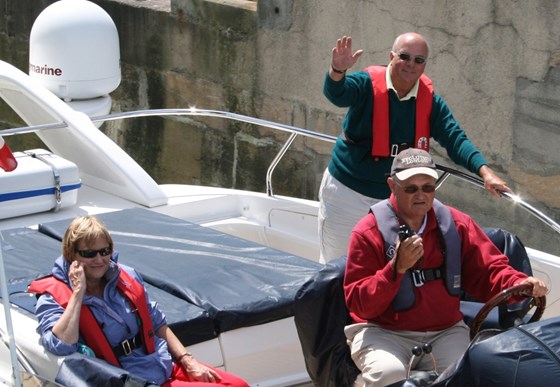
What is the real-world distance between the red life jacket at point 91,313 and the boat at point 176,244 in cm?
12

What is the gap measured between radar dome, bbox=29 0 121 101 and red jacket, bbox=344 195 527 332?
3.30 m

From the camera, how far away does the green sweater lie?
14.8 feet

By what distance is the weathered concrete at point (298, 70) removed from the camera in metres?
6.65

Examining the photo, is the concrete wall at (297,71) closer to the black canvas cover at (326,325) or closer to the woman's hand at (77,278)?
the black canvas cover at (326,325)

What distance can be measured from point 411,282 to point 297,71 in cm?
472

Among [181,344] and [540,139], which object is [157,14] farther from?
[181,344]

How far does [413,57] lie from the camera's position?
4445 mm

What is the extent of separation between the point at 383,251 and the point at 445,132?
48.2 inches

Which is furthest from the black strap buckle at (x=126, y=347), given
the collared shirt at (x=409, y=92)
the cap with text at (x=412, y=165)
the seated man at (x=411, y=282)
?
the collared shirt at (x=409, y=92)

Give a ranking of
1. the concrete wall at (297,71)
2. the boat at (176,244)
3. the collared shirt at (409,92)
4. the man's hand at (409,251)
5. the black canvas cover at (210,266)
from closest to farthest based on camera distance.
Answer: the man's hand at (409,251) → the boat at (176,244) → the black canvas cover at (210,266) → the collared shirt at (409,92) → the concrete wall at (297,71)

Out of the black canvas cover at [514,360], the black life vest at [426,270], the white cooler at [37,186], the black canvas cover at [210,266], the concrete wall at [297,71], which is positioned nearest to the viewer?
the black canvas cover at [514,360]

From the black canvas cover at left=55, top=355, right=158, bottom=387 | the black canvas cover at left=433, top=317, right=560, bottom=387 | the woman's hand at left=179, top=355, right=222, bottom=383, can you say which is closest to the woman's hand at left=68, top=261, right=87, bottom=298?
the black canvas cover at left=55, top=355, right=158, bottom=387

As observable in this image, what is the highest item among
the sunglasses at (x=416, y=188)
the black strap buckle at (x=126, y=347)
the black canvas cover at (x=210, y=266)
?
the sunglasses at (x=416, y=188)

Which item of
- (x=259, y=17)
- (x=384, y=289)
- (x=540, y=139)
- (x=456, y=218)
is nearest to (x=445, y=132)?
(x=456, y=218)
